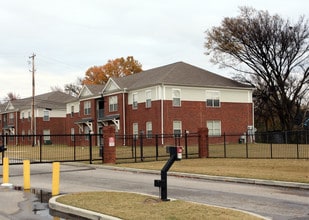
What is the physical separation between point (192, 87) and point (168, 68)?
3.95 m

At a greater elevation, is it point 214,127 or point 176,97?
point 176,97

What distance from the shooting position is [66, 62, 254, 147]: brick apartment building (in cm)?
4169

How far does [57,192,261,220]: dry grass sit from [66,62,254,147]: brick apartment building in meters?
29.8

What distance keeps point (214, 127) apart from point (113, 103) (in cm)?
1136

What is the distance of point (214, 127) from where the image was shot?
146ft

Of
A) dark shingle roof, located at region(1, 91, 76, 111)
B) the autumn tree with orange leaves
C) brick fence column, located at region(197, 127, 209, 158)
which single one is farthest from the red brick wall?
the autumn tree with orange leaves

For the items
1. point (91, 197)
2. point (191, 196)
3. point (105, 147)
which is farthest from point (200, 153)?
point (91, 197)

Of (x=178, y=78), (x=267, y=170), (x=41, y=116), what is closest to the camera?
(x=267, y=170)

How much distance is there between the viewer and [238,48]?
50312 mm

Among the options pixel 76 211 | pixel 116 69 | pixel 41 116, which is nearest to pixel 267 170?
pixel 76 211

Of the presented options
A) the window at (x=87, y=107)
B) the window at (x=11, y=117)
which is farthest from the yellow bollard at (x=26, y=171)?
the window at (x=11, y=117)

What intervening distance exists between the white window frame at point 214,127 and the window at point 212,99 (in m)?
1.75

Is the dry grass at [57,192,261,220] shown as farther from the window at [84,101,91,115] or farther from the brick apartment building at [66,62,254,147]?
the window at [84,101,91,115]

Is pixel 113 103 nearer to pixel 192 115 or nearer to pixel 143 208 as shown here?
pixel 192 115
